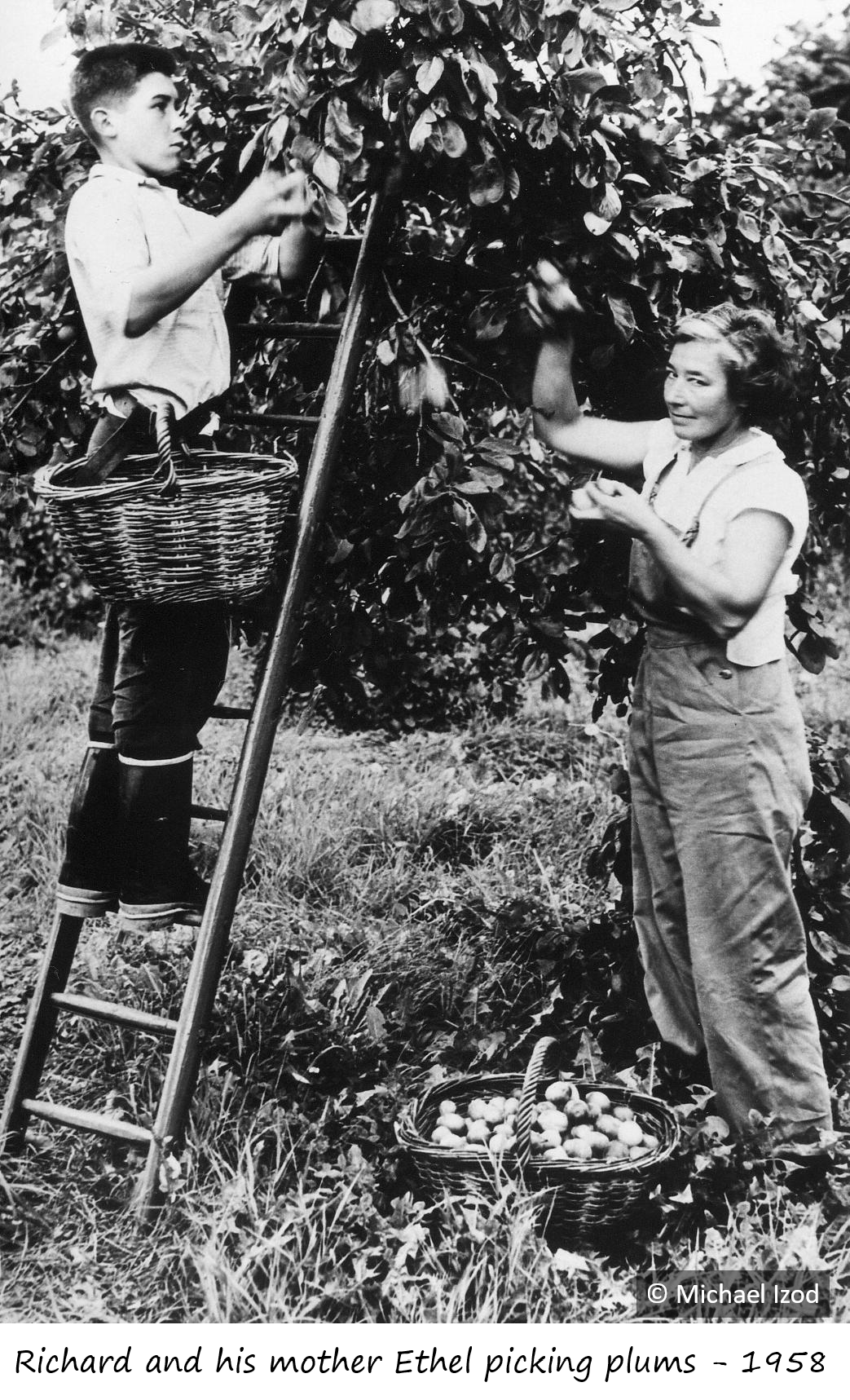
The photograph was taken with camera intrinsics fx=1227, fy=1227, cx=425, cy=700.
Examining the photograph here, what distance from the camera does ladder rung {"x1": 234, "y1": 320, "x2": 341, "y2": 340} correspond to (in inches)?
99.4

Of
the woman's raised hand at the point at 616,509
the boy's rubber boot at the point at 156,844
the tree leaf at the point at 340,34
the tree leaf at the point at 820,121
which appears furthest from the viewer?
the tree leaf at the point at 820,121

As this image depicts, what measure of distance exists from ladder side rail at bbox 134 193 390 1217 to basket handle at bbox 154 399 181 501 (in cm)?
30

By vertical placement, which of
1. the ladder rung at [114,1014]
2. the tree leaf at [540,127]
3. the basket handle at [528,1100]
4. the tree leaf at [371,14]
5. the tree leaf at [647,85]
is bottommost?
the basket handle at [528,1100]

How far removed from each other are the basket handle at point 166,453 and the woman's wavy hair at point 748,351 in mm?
1055

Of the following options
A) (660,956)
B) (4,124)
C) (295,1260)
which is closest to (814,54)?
(4,124)

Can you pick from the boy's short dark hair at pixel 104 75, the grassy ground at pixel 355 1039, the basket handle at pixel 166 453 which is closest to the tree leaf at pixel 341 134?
the boy's short dark hair at pixel 104 75

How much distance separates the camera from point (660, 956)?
284 cm

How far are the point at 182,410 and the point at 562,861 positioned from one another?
1.98 m

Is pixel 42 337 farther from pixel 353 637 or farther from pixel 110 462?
pixel 353 637

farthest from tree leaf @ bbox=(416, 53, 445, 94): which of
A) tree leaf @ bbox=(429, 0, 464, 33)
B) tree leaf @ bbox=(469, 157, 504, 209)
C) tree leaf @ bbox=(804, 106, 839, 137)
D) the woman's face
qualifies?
tree leaf @ bbox=(804, 106, 839, 137)

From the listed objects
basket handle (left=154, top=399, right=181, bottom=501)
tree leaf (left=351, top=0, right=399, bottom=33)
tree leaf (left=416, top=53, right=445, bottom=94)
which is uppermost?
tree leaf (left=351, top=0, right=399, bottom=33)

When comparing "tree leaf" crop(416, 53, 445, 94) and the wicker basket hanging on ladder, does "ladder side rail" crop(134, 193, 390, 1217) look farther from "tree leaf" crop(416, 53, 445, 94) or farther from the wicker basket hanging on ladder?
"tree leaf" crop(416, 53, 445, 94)

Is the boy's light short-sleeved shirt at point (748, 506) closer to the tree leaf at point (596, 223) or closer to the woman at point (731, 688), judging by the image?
the woman at point (731, 688)

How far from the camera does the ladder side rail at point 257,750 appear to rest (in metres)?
2.39
